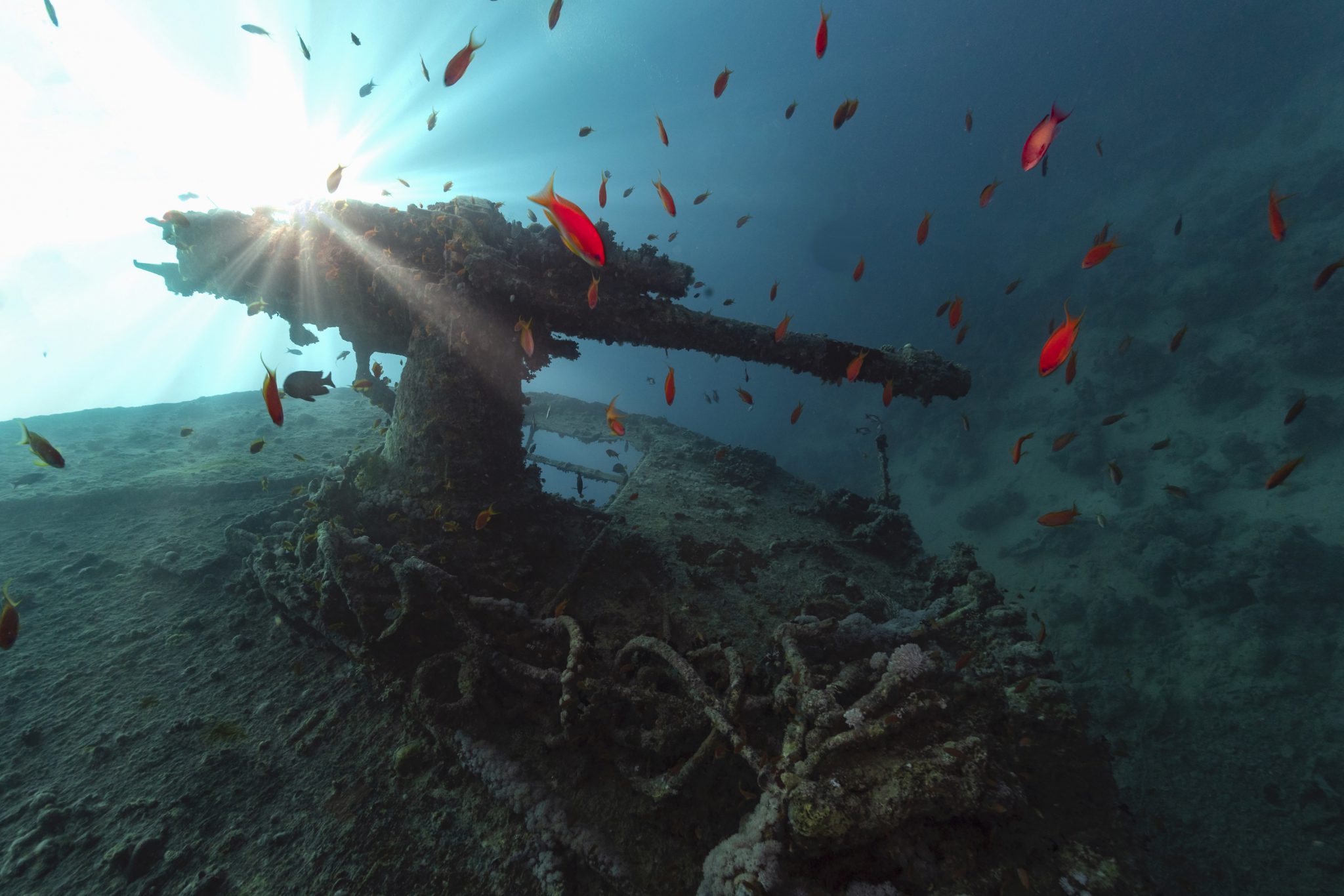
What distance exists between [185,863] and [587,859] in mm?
2207

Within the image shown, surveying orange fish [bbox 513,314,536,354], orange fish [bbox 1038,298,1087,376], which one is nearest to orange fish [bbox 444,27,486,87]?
orange fish [bbox 513,314,536,354]

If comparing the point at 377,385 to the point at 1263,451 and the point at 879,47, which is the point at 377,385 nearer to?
the point at 1263,451

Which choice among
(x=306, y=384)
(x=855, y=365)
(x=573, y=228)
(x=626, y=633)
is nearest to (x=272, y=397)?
(x=306, y=384)

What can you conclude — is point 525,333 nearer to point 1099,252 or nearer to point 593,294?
point 593,294

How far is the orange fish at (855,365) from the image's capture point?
218 inches

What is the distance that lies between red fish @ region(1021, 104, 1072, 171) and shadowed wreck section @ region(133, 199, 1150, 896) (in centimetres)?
216

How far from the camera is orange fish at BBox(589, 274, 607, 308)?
4625 mm

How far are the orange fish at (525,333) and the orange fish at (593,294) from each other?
2.23 feet

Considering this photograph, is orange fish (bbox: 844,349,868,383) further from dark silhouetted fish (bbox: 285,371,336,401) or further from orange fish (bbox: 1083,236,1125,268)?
dark silhouetted fish (bbox: 285,371,336,401)

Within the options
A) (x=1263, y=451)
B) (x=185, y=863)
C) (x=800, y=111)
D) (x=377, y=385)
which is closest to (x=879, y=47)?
(x=800, y=111)

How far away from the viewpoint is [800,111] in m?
78.9

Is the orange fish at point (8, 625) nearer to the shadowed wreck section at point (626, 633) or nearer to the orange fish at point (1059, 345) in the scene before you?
the shadowed wreck section at point (626, 633)

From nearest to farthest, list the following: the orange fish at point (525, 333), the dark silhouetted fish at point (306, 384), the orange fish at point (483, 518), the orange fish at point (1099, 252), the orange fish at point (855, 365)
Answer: the dark silhouetted fish at point (306, 384) → the orange fish at point (483, 518) → the orange fish at point (525, 333) → the orange fish at point (1099, 252) → the orange fish at point (855, 365)

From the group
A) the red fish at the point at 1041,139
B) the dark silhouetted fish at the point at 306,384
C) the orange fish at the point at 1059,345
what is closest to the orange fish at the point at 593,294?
the dark silhouetted fish at the point at 306,384
